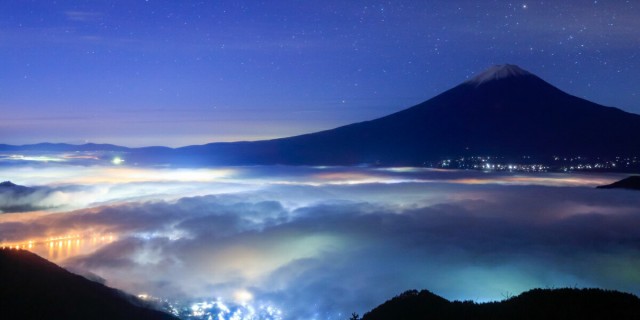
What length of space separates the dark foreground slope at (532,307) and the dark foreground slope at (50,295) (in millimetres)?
26518

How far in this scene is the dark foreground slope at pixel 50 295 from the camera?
1480 inches

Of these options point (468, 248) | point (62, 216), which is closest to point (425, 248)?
point (468, 248)

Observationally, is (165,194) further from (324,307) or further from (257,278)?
(324,307)

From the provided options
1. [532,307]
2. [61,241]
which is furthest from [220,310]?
[61,241]

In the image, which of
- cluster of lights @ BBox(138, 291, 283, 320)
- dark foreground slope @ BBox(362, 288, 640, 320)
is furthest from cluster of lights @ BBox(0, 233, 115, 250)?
dark foreground slope @ BBox(362, 288, 640, 320)

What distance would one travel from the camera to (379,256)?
97938 mm

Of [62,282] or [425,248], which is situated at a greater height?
[62,282]

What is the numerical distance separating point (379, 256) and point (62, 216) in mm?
106020

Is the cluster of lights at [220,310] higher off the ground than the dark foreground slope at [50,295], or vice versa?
the dark foreground slope at [50,295]

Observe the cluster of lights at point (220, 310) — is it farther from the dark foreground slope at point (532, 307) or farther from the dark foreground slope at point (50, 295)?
the dark foreground slope at point (532, 307)

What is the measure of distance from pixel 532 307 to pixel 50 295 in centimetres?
3838

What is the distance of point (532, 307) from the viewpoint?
20.5 meters

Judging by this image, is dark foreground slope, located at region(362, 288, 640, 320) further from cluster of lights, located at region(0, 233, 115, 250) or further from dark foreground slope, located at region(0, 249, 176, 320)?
cluster of lights, located at region(0, 233, 115, 250)

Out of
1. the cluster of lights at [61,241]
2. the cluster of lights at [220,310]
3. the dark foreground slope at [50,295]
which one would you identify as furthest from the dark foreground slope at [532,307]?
the cluster of lights at [61,241]
